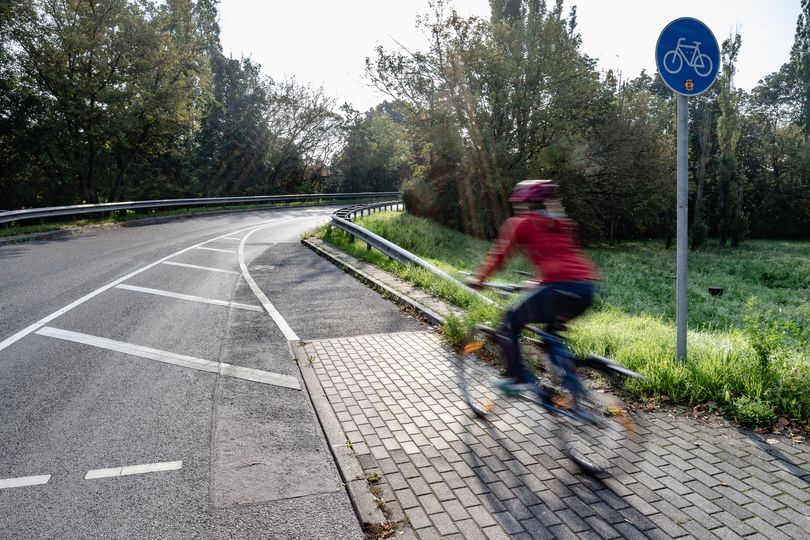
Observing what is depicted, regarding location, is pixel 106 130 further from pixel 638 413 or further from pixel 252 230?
pixel 638 413

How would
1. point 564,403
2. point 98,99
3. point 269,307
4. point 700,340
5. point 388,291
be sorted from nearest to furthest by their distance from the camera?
point 564,403
point 700,340
point 269,307
point 388,291
point 98,99

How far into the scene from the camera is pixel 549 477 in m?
3.79

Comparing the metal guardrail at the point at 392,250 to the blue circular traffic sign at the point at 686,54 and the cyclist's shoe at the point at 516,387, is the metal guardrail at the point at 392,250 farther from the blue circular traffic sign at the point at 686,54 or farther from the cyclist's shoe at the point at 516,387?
the blue circular traffic sign at the point at 686,54

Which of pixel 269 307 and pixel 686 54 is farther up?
pixel 686 54

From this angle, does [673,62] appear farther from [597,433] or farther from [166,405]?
[166,405]

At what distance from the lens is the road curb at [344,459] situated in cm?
342

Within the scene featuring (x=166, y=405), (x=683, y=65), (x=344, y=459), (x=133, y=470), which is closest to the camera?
(x=133, y=470)

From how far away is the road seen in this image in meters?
3.43

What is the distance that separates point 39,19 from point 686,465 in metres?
32.3

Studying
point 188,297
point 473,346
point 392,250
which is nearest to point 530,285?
point 473,346

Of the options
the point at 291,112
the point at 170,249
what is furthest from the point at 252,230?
the point at 291,112

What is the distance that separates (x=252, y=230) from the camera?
21.9 m

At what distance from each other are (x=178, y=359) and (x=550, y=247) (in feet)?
14.6

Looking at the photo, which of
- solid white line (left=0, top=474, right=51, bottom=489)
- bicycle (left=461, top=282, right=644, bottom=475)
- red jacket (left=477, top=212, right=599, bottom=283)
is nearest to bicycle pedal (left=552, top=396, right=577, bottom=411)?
bicycle (left=461, top=282, right=644, bottom=475)
